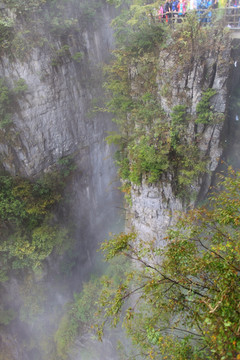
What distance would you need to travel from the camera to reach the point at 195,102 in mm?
8523

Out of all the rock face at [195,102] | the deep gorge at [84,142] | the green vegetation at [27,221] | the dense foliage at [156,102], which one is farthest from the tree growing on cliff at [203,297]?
the green vegetation at [27,221]

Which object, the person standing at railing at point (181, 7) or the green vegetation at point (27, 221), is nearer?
the person standing at railing at point (181, 7)

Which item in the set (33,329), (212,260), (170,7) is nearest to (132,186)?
(212,260)

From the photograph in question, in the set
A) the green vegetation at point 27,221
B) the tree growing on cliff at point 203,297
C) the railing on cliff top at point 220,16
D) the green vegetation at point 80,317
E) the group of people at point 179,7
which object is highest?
the group of people at point 179,7

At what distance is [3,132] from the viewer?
10531 millimetres

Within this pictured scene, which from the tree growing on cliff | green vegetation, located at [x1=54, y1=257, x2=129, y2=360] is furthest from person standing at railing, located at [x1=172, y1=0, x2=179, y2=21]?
green vegetation, located at [x1=54, y1=257, x2=129, y2=360]

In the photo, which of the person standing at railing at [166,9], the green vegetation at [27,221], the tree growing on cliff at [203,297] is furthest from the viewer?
the green vegetation at [27,221]

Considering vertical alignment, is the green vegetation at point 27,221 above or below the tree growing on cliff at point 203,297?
below

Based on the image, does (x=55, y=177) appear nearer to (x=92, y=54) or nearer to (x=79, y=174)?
(x=79, y=174)

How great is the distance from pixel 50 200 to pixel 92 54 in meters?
7.93

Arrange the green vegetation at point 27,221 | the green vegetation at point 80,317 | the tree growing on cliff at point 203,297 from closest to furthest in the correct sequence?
the tree growing on cliff at point 203,297, the green vegetation at point 27,221, the green vegetation at point 80,317

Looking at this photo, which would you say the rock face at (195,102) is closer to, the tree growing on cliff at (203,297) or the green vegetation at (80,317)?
the tree growing on cliff at (203,297)

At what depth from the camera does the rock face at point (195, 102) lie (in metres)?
8.09

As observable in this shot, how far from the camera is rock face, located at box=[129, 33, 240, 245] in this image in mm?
8086
